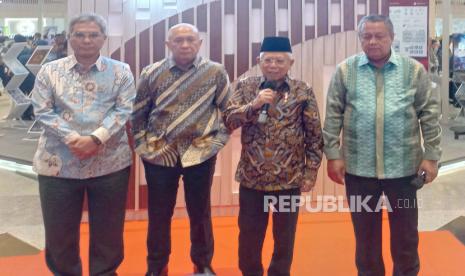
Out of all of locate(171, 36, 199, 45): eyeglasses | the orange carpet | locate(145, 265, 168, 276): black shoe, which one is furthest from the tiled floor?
locate(171, 36, 199, 45): eyeglasses

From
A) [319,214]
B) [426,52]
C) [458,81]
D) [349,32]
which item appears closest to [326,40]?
[349,32]

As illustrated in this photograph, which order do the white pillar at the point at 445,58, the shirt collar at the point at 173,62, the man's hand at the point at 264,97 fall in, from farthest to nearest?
the white pillar at the point at 445,58 < the shirt collar at the point at 173,62 < the man's hand at the point at 264,97

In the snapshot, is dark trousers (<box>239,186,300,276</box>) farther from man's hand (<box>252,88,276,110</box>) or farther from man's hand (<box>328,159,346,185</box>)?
man's hand (<box>252,88,276,110</box>)

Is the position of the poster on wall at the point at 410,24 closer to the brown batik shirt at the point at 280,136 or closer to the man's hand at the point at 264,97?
the brown batik shirt at the point at 280,136

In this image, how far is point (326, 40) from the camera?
4215mm

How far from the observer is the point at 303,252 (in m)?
3.57

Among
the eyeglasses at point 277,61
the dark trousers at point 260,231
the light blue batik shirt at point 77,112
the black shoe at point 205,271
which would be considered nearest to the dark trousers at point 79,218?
the light blue batik shirt at point 77,112

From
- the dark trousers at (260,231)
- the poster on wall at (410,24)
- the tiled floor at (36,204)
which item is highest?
the poster on wall at (410,24)

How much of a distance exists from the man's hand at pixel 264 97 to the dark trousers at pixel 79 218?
0.77m

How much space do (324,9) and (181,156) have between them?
81.3 inches

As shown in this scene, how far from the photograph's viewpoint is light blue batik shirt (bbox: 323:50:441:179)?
8.21 feet

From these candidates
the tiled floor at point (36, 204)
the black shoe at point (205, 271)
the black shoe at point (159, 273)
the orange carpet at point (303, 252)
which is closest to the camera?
the black shoe at point (159, 273)

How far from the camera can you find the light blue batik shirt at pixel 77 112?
2498mm

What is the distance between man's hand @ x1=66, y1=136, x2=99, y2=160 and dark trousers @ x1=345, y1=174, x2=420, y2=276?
1246mm
